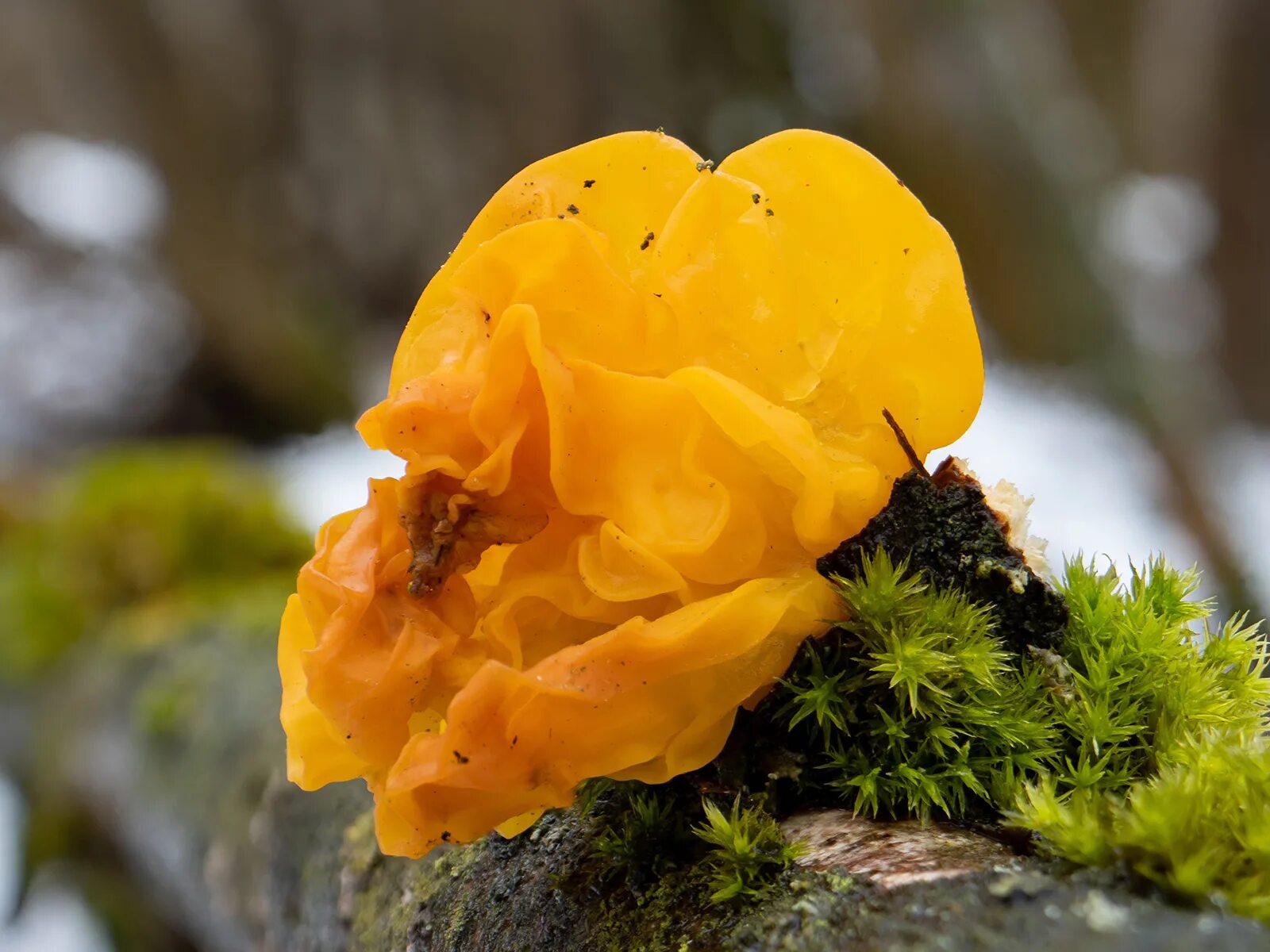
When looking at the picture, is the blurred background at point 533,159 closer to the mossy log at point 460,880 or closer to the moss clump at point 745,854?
the mossy log at point 460,880

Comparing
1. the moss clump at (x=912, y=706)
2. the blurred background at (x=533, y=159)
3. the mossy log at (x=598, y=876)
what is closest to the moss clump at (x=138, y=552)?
the blurred background at (x=533, y=159)

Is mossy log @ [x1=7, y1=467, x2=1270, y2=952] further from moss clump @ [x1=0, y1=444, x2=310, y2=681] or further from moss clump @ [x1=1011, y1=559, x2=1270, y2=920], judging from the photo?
moss clump @ [x1=0, y1=444, x2=310, y2=681]

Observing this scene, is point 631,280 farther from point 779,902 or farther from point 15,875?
point 15,875

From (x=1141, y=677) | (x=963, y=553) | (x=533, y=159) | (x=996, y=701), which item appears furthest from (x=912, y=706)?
(x=533, y=159)

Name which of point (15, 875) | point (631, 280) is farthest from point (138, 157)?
point (631, 280)

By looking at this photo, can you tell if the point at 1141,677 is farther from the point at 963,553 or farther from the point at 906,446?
the point at 906,446
